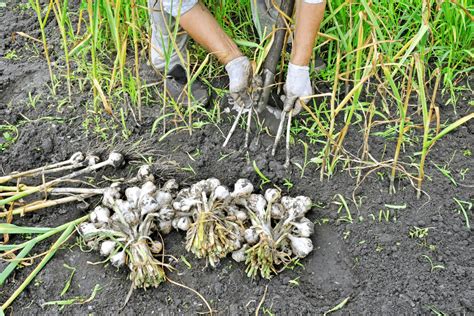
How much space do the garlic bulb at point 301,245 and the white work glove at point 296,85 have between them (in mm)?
447

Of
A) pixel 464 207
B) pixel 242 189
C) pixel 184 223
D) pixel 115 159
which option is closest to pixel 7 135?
pixel 115 159

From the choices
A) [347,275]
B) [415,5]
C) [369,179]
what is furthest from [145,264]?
[415,5]

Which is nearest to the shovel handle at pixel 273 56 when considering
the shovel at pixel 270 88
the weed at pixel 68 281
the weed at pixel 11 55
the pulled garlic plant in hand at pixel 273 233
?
the shovel at pixel 270 88

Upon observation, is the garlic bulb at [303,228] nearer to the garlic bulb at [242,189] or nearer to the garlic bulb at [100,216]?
the garlic bulb at [242,189]

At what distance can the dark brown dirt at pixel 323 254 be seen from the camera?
164 centimetres

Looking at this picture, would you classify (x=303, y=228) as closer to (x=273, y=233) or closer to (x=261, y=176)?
(x=273, y=233)

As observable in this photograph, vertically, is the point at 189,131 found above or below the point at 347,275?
above

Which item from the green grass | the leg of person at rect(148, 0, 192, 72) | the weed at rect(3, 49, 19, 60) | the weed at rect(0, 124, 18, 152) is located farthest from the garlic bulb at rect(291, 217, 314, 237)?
the weed at rect(3, 49, 19, 60)

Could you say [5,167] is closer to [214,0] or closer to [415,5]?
[214,0]

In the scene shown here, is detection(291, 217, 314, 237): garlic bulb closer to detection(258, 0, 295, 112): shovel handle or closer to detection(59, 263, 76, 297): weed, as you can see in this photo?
detection(258, 0, 295, 112): shovel handle

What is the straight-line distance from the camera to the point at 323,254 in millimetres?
1749

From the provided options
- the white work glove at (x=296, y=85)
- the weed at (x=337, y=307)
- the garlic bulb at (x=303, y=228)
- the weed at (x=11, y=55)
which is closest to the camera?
the weed at (x=337, y=307)

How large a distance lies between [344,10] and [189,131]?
0.73 metres

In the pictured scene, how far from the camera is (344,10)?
211 cm
